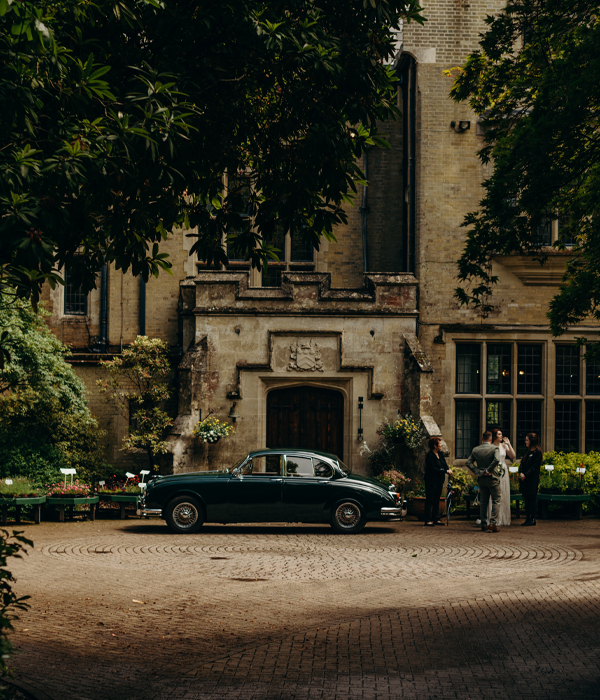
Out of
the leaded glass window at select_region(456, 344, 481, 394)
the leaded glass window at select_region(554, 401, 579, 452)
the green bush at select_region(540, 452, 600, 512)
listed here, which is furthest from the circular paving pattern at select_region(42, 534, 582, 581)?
the leaded glass window at select_region(554, 401, 579, 452)

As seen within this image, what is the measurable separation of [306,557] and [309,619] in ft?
12.5

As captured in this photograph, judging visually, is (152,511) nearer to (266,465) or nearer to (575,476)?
(266,465)

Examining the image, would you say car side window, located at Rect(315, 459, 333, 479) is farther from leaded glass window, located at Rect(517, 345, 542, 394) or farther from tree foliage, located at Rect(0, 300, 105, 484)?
leaded glass window, located at Rect(517, 345, 542, 394)

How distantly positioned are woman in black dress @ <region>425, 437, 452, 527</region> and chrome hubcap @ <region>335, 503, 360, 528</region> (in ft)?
6.36

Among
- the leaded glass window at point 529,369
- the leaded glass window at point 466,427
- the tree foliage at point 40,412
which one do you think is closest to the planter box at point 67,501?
the tree foliage at point 40,412

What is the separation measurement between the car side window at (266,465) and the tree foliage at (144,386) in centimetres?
450

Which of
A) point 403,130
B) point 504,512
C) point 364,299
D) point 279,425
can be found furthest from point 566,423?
point 403,130

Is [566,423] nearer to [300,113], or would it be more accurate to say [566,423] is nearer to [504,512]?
[504,512]

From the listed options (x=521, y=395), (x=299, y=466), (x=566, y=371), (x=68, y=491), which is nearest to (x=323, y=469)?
(x=299, y=466)

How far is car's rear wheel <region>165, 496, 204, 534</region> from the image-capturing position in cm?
1418

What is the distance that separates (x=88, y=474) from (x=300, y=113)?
13.1 m

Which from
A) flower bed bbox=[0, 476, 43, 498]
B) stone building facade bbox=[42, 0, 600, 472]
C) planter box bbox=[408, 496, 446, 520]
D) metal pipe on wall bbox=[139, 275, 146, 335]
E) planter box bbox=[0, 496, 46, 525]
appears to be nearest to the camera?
planter box bbox=[0, 496, 46, 525]

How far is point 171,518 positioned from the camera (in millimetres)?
14219

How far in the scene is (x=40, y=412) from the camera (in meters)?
17.5
